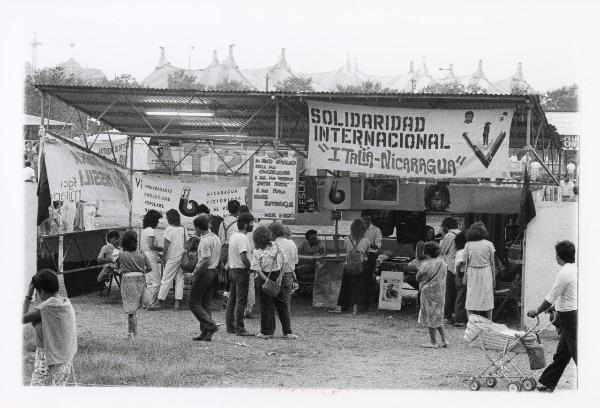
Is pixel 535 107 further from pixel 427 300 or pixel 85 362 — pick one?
pixel 85 362

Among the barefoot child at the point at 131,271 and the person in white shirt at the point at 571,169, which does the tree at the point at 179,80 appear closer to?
the person in white shirt at the point at 571,169

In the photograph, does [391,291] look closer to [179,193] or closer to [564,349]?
[179,193]

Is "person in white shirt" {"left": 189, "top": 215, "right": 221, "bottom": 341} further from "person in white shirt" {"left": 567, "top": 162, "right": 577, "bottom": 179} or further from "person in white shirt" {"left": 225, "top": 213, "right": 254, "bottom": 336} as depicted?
"person in white shirt" {"left": 567, "top": 162, "right": 577, "bottom": 179}

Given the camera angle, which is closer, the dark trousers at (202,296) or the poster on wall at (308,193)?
the dark trousers at (202,296)

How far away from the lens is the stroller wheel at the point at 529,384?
772 cm

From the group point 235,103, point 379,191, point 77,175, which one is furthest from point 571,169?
point 77,175

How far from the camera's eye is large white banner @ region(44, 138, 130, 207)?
12.1 metres

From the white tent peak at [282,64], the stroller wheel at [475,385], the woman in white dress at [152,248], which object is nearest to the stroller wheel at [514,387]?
the stroller wheel at [475,385]

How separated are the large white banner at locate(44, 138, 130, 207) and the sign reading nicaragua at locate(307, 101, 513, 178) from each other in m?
3.89

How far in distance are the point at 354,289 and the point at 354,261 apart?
0.63m

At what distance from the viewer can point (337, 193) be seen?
14938mm

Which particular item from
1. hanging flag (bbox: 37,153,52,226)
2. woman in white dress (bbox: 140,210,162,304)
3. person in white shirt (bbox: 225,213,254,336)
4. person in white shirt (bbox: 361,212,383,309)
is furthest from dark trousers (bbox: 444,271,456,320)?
hanging flag (bbox: 37,153,52,226)

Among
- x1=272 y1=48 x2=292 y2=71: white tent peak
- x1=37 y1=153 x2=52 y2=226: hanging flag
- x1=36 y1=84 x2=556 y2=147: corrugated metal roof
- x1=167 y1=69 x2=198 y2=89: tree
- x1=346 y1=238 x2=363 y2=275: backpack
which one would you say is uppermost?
x1=272 y1=48 x2=292 y2=71: white tent peak

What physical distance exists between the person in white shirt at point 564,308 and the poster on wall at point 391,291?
19.1ft
